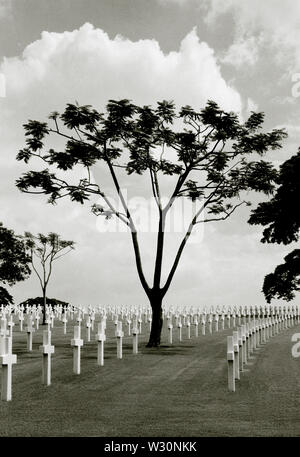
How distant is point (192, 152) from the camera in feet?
104

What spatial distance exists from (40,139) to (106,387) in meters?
18.5

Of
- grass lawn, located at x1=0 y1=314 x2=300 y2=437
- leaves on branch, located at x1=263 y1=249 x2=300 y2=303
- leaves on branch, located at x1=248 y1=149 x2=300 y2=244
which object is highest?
leaves on branch, located at x1=248 y1=149 x2=300 y2=244

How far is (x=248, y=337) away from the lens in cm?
2272

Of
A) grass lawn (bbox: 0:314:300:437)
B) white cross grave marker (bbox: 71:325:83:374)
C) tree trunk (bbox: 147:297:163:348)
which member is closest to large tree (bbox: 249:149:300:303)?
tree trunk (bbox: 147:297:163:348)

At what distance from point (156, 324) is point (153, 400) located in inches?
678

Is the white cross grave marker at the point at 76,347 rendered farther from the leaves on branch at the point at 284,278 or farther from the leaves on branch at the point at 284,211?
the leaves on branch at the point at 284,278

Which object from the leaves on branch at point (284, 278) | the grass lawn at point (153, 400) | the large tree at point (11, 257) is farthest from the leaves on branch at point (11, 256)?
the grass lawn at point (153, 400)

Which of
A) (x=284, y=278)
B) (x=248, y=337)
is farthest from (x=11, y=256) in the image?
(x=248, y=337)

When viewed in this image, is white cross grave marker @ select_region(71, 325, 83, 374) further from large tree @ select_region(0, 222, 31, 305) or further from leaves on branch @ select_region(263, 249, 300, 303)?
large tree @ select_region(0, 222, 31, 305)

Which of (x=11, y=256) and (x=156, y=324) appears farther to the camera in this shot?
(x=11, y=256)

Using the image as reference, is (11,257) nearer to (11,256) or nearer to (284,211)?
(11,256)

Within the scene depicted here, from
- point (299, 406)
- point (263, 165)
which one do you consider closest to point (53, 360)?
point (299, 406)

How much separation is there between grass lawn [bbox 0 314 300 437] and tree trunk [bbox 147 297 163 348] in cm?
709

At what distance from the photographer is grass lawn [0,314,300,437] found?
10.0 m
